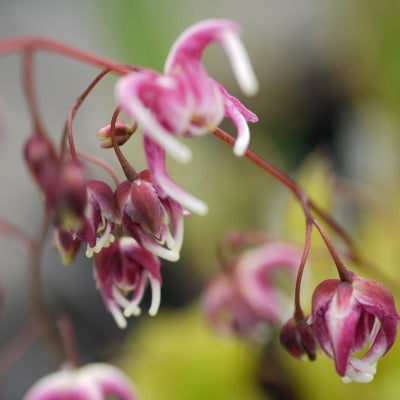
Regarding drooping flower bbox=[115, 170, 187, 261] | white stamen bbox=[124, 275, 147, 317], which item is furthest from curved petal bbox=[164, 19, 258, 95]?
white stamen bbox=[124, 275, 147, 317]

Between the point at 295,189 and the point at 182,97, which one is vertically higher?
the point at 182,97

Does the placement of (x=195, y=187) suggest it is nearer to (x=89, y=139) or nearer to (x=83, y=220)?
(x=89, y=139)

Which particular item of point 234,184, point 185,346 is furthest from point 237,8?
point 185,346

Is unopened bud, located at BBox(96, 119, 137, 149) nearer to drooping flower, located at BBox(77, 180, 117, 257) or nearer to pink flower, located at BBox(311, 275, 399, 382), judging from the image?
drooping flower, located at BBox(77, 180, 117, 257)

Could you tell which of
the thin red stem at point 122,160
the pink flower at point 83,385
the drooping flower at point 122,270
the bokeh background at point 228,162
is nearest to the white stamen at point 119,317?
the drooping flower at point 122,270

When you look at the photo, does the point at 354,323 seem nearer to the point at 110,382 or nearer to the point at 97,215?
the point at 97,215

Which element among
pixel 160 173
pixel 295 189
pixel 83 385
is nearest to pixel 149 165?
pixel 160 173
